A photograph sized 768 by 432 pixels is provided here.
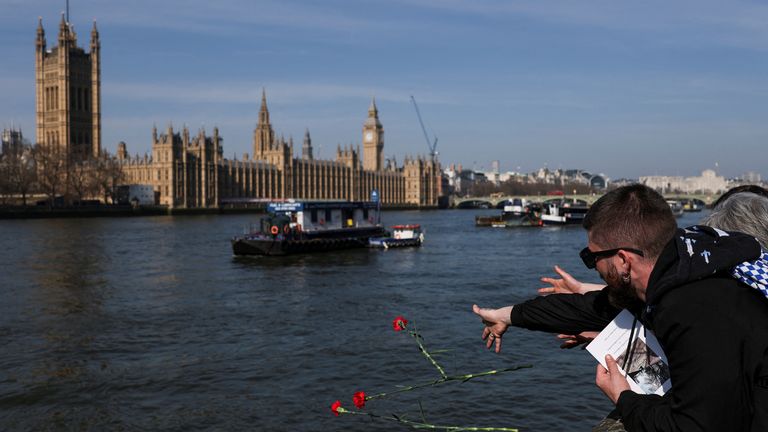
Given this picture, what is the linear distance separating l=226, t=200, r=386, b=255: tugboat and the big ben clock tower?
113328mm

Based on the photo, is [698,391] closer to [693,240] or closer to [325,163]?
[693,240]

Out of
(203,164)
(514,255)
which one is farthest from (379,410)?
(203,164)

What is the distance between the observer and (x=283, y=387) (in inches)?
392

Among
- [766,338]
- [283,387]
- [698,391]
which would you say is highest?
[766,338]

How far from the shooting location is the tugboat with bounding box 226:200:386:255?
107 feet

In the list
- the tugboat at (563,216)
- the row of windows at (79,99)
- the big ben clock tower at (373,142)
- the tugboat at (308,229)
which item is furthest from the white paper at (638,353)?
the big ben clock tower at (373,142)

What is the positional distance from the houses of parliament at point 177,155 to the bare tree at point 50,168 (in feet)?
7.23

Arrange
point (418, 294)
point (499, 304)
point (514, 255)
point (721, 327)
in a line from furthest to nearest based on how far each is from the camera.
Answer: point (514, 255)
point (418, 294)
point (499, 304)
point (721, 327)

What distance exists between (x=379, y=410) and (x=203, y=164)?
313 feet

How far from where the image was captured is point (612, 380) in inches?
95.0

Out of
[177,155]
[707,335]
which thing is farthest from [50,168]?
[707,335]

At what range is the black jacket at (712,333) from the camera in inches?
76.7

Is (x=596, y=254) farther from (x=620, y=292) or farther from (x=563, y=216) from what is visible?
(x=563, y=216)

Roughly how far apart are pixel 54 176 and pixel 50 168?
134 inches
